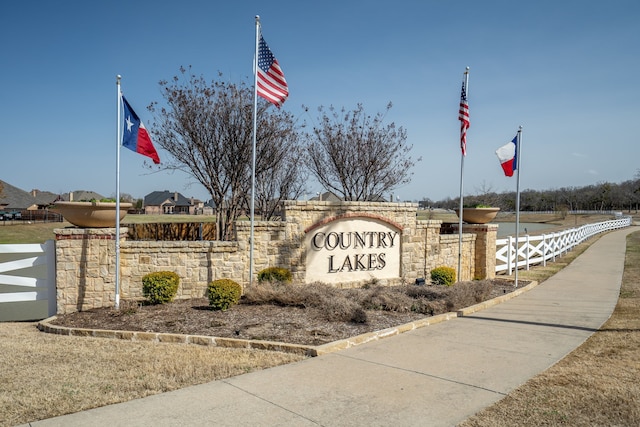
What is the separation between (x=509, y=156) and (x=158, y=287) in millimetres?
9845

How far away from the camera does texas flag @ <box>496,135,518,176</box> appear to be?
495 inches

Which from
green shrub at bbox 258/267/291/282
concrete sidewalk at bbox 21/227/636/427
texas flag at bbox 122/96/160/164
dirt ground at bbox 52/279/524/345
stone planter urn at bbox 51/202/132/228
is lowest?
dirt ground at bbox 52/279/524/345

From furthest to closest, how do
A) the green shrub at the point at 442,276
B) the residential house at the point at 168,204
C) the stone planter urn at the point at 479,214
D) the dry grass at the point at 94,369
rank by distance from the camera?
the residential house at the point at 168,204, the stone planter urn at the point at 479,214, the green shrub at the point at 442,276, the dry grass at the point at 94,369

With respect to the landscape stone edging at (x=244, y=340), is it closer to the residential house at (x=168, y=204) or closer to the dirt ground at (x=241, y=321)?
the dirt ground at (x=241, y=321)

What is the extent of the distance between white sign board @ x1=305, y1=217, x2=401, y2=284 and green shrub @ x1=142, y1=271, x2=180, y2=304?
3.41m

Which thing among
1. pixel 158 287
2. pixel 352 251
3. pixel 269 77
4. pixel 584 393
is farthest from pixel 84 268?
pixel 584 393

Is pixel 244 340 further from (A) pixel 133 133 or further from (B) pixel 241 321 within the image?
(A) pixel 133 133

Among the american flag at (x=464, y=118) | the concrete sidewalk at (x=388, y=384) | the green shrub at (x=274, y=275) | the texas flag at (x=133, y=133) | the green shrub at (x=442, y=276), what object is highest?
the american flag at (x=464, y=118)

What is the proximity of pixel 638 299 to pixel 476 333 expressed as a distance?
5.84 meters

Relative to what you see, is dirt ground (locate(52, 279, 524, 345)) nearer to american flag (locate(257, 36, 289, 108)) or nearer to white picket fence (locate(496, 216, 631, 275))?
american flag (locate(257, 36, 289, 108))

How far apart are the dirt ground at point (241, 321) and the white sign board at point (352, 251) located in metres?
2.40

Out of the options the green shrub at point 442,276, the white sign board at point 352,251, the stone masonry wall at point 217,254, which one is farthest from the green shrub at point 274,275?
the green shrub at point 442,276

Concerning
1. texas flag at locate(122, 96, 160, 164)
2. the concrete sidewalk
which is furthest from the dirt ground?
texas flag at locate(122, 96, 160, 164)

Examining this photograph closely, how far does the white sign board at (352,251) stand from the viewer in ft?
37.8
